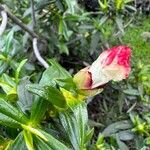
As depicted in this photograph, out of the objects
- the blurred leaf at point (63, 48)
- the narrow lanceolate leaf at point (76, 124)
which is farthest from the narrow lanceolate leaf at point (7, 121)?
the blurred leaf at point (63, 48)

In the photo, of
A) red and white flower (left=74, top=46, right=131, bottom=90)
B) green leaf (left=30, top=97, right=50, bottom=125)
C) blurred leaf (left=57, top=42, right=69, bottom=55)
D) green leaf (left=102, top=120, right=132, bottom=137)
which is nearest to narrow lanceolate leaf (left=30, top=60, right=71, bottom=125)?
green leaf (left=30, top=97, right=50, bottom=125)

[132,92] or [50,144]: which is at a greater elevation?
[50,144]

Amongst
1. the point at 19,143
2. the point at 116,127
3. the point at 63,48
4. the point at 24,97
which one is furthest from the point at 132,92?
the point at 19,143

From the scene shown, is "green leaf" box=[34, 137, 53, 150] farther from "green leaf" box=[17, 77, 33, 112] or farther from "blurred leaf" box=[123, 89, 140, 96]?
"blurred leaf" box=[123, 89, 140, 96]

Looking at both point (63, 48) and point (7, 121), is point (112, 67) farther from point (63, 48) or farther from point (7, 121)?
point (63, 48)

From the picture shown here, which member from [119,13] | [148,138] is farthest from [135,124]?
[119,13]

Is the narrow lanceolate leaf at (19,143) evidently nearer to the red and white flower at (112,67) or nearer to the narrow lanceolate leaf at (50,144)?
the narrow lanceolate leaf at (50,144)
